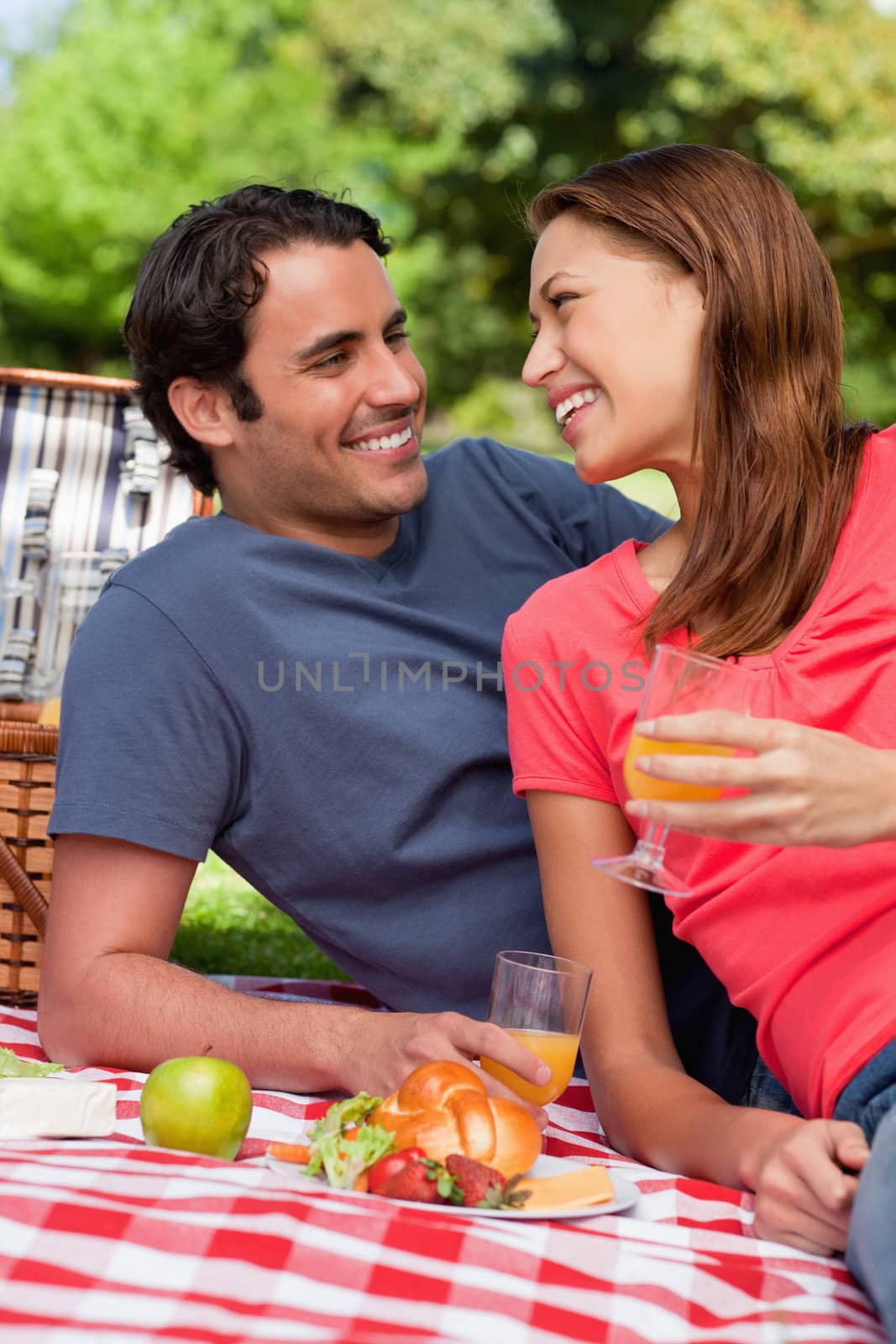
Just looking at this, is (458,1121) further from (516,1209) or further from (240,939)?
(240,939)

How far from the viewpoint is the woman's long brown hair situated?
2.30m

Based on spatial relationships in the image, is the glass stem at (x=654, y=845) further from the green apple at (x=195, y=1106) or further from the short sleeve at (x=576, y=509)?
the short sleeve at (x=576, y=509)

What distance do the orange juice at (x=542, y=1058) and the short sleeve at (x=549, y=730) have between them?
1.33ft

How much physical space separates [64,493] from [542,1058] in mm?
2806

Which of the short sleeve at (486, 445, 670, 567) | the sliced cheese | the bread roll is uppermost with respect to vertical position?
the short sleeve at (486, 445, 670, 567)

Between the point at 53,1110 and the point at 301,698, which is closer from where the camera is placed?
the point at 53,1110

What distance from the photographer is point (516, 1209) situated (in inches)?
76.3

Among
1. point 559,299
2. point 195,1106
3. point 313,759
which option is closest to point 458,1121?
point 195,1106

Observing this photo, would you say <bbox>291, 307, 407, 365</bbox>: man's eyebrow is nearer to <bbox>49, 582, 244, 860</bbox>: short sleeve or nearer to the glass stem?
<bbox>49, 582, 244, 860</bbox>: short sleeve

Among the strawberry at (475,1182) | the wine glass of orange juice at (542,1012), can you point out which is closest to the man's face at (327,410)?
the wine glass of orange juice at (542,1012)

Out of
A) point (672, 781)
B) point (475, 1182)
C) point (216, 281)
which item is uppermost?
point (216, 281)

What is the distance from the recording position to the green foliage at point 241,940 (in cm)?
437

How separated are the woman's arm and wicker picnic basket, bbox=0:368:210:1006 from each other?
1.46 metres

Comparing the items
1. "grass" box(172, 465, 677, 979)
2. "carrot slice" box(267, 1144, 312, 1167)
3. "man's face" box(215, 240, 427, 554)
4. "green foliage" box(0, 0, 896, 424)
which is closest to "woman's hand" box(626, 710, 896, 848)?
"carrot slice" box(267, 1144, 312, 1167)
